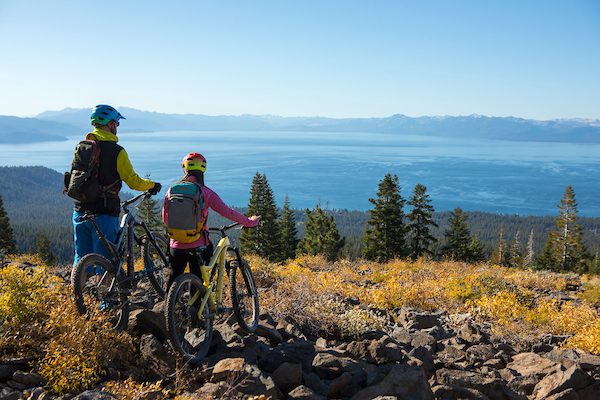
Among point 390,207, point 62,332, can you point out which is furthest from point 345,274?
point 390,207

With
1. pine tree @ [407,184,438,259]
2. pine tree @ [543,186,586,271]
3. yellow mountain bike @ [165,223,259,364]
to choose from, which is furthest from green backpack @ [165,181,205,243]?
pine tree @ [543,186,586,271]

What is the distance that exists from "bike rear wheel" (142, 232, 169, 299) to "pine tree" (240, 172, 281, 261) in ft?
132

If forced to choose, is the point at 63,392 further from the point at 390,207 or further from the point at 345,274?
the point at 390,207

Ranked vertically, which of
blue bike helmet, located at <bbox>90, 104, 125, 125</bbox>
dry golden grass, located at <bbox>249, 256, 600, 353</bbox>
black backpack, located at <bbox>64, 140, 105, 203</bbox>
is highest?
blue bike helmet, located at <bbox>90, 104, 125, 125</bbox>

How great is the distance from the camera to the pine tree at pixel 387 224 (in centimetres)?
4356

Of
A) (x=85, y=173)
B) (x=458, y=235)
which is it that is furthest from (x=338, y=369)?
(x=458, y=235)

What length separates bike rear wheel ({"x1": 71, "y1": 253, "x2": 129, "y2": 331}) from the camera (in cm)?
489

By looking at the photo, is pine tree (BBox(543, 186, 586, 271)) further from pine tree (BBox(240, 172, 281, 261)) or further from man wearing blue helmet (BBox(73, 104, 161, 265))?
man wearing blue helmet (BBox(73, 104, 161, 265))

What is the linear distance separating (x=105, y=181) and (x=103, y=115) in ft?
2.92

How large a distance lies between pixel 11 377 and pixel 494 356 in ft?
20.9

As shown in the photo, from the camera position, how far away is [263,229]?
47.7 metres

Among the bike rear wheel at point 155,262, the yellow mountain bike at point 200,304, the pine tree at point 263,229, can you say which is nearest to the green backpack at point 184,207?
the yellow mountain bike at point 200,304

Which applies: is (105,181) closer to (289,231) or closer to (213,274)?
(213,274)

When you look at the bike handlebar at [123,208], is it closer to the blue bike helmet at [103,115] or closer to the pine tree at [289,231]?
the blue bike helmet at [103,115]
